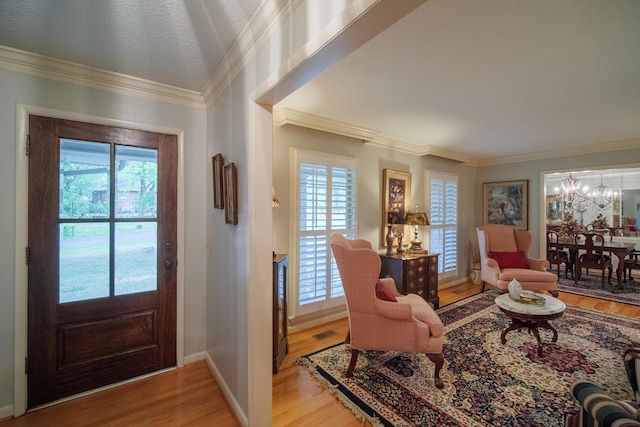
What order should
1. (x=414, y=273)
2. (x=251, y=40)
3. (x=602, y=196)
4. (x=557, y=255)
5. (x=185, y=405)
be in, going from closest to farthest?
(x=251, y=40), (x=185, y=405), (x=414, y=273), (x=557, y=255), (x=602, y=196)

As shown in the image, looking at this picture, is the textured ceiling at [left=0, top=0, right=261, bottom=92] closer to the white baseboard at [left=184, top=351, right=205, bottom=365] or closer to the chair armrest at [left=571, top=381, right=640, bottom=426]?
the chair armrest at [left=571, top=381, right=640, bottom=426]

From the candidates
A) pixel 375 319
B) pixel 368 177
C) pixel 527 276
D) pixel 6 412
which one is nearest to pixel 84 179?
pixel 6 412

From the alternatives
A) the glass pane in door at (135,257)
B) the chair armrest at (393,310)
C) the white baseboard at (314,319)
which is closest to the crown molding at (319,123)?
the glass pane in door at (135,257)

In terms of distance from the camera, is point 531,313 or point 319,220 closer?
point 531,313

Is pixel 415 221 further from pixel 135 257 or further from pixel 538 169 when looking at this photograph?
pixel 135 257

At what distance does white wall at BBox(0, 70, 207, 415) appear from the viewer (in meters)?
1.81

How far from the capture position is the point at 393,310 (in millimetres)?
2117

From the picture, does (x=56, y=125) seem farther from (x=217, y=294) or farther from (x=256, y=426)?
(x=256, y=426)

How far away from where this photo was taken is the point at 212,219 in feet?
7.83

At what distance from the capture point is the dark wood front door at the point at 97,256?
1.92 m

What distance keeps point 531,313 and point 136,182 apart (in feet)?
12.2

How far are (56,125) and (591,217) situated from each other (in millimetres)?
10475

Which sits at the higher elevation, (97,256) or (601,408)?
(97,256)

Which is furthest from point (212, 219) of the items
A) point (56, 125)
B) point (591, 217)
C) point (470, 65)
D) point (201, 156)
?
point (591, 217)
